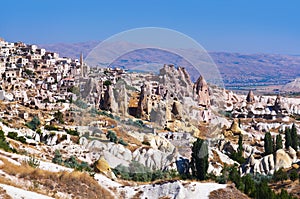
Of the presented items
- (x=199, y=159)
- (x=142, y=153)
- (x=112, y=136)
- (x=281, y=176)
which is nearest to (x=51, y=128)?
(x=112, y=136)

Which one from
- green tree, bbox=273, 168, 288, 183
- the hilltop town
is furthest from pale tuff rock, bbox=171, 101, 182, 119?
green tree, bbox=273, 168, 288, 183

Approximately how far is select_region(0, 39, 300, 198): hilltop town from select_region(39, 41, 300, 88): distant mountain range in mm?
810

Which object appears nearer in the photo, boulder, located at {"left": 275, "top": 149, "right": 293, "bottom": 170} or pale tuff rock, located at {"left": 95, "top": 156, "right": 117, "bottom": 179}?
pale tuff rock, located at {"left": 95, "top": 156, "right": 117, "bottom": 179}

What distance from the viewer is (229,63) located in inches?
3755

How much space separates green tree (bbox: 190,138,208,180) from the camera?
54.0 feet

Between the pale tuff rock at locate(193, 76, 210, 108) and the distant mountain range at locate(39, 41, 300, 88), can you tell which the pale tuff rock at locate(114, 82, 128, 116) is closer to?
the distant mountain range at locate(39, 41, 300, 88)

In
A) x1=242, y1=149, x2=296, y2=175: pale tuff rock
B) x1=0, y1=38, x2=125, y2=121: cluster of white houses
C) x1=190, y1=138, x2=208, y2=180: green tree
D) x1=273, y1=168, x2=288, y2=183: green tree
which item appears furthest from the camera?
x1=242, y1=149, x2=296, y2=175: pale tuff rock

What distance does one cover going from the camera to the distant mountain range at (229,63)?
1500cm

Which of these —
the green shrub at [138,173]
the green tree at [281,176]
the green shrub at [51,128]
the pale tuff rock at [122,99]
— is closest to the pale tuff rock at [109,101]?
the pale tuff rock at [122,99]

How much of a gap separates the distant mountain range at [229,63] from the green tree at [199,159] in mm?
3107

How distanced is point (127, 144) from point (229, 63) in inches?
3171

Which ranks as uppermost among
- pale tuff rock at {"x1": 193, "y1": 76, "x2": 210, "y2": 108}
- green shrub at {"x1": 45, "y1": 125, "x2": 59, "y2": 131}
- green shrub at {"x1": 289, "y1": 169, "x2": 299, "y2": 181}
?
pale tuff rock at {"x1": 193, "y1": 76, "x2": 210, "y2": 108}

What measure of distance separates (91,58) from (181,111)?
11.9ft

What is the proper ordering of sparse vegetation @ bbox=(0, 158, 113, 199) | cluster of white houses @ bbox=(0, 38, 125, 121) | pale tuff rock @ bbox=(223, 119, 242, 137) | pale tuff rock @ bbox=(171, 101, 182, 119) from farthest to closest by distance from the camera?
pale tuff rock @ bbox=(223, 119, 242, 137) < cluster of white houses @ bbox=(0, 38, 125, 121) < pale tuff rock @ bbox=(171, 101, 182, 119) < sparse vegetation @ bbox=(0, 158, 113, 199)
